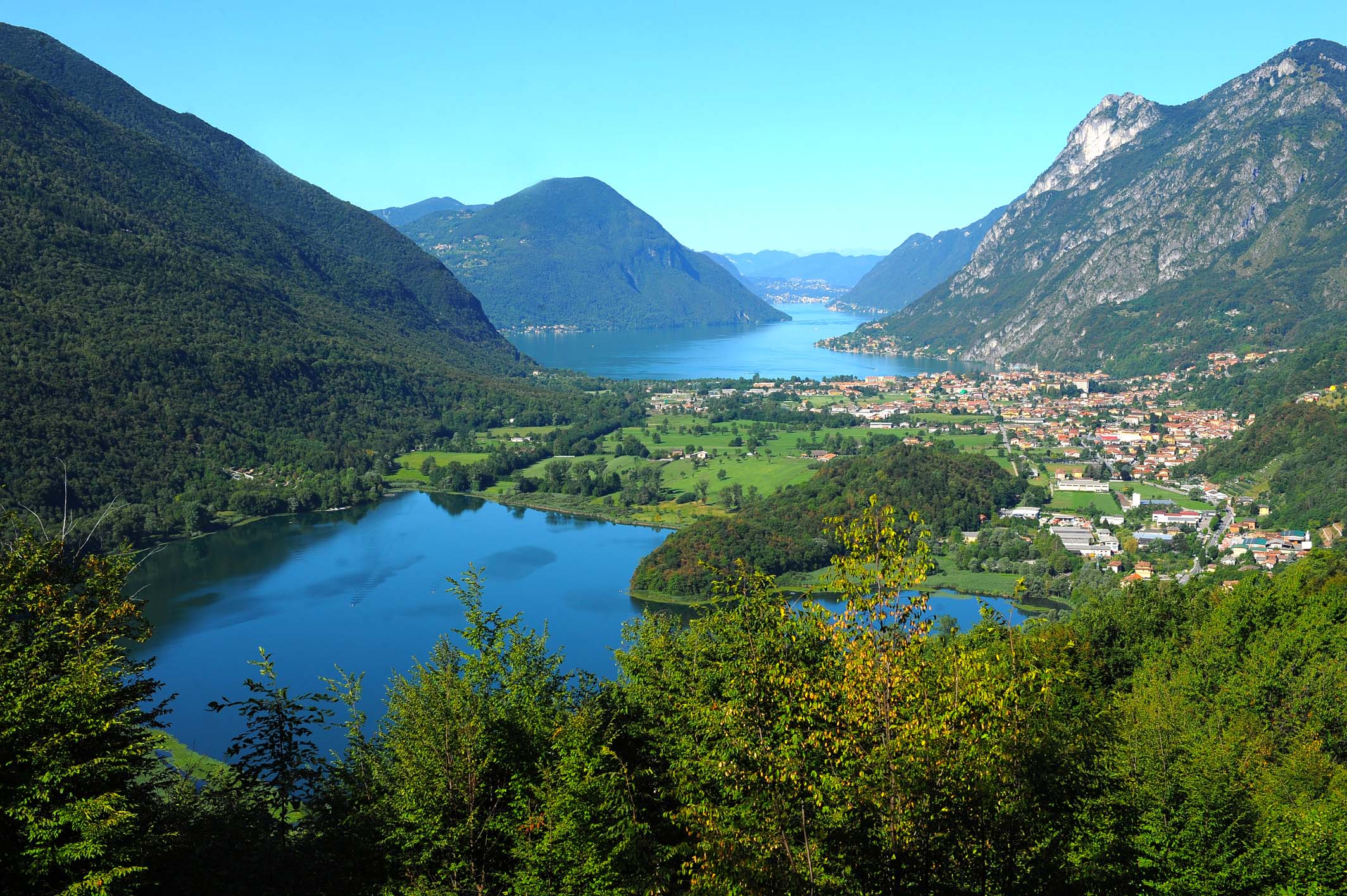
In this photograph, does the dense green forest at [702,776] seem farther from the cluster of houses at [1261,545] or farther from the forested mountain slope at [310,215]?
the forested mountain slope at [310,215]

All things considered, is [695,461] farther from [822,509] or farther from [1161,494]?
[1161,494]

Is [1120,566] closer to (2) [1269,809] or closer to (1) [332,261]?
(2) [1269,809]

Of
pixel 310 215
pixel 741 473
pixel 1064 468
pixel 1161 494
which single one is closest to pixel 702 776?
pixel 741 473

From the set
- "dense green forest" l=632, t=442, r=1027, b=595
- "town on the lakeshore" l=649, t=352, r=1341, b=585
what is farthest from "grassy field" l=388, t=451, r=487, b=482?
"town on the lakeshore" l=649, t=352, r=1341, b=585

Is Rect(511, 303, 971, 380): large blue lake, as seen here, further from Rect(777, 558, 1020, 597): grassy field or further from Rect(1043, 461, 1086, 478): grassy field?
Rect(777, 558, 1020, 597): grassy field

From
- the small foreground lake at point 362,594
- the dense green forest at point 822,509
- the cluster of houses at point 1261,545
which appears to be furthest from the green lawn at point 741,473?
the cluster of houses at point 1261,545

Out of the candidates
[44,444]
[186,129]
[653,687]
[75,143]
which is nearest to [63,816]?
[653,687]
